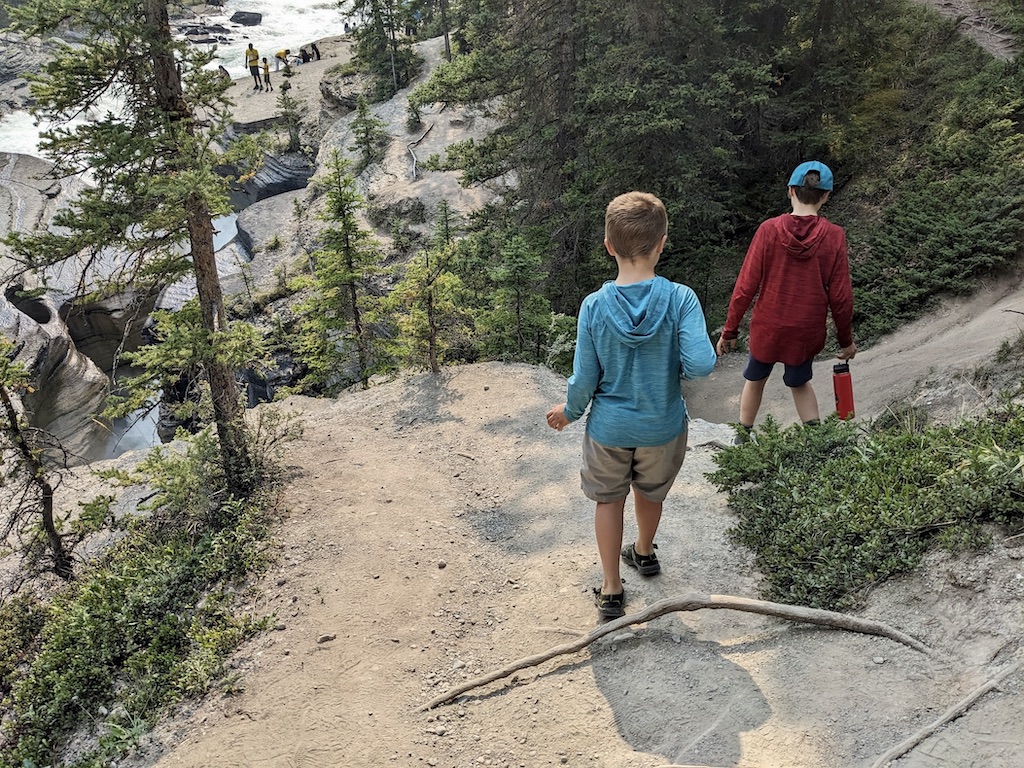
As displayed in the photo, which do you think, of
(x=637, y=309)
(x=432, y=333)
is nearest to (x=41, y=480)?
(x=432, y=333)

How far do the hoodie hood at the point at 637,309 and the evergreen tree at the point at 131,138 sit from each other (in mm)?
4312

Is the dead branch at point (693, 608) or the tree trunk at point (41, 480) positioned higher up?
the dead branch at point (693, 608)

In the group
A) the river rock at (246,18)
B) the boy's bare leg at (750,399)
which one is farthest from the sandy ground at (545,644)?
the river rock at (246,18)

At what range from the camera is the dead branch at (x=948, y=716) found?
115 inches

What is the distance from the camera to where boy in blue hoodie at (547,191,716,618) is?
12.1ft

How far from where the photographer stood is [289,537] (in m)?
7.13

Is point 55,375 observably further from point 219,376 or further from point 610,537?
point 610,537

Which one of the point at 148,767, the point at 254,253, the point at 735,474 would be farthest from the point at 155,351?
the point at 254,253

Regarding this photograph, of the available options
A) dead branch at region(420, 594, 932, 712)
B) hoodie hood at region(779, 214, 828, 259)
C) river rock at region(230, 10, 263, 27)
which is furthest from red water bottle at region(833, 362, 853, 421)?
river rock at region(230, 10, 263, 27)

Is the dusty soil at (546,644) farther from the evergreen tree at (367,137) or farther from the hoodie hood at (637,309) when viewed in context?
the evergreen tree at (367,137)

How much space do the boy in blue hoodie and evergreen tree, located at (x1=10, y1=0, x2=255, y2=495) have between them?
167 inches

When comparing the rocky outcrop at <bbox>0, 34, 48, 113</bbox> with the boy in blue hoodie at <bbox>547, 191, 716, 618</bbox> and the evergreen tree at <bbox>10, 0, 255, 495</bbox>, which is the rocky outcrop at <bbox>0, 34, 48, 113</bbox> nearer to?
the evergreen tree at <bbox>10, 0, 255, 495</bbox>

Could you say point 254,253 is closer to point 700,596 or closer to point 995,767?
point 700,596

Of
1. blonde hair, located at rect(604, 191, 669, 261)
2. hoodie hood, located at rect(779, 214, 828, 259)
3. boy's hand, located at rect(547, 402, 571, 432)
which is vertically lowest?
boy's hand, located at rect(547, 402, 571, 432)
